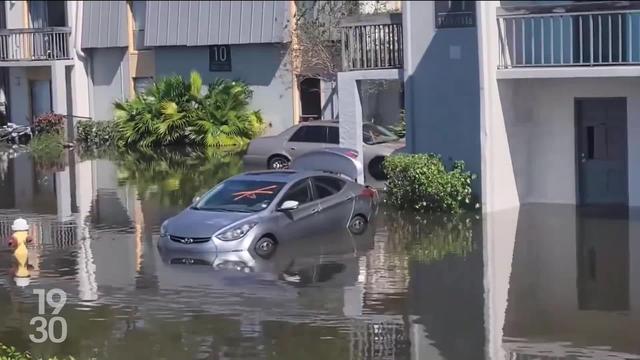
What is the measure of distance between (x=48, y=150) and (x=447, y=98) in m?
18.8

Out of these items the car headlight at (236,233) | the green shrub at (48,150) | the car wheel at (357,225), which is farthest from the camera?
the green shrub at (48,150)

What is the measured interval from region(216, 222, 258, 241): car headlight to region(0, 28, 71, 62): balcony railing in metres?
24.6

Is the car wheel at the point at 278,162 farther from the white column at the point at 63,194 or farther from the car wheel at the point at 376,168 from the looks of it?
the white column at the point at 63,194

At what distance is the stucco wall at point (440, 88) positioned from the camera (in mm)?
22781

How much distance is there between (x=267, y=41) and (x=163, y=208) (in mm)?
14257

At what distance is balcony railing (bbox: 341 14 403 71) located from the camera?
79.6 feet

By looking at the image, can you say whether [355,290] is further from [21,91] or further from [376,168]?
[21,91]

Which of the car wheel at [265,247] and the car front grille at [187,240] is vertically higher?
the car front grille at [187,240]

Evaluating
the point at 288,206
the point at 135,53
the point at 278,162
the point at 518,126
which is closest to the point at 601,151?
the point at 518,126

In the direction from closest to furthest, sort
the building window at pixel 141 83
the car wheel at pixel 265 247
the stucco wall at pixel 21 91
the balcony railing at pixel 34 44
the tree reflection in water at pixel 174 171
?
the car wheel at pixel 265 247, the tree reflection in water at pixel 174 171, the balcony railing at pixel 34 44, the building window at pixel 141 83, the stucco wall at pixel 21 91

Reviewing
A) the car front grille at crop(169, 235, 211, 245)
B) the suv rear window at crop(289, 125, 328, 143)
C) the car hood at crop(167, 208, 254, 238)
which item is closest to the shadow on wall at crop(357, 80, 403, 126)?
the suv rear window at crop(289, 125, 328, 143)

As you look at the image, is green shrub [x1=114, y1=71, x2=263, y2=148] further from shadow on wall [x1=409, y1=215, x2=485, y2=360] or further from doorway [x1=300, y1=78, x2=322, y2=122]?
shadow on wall [x1=409, y1=215, x2=485, y2=360]

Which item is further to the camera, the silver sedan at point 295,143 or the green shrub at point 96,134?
the green shrub at point 96,134

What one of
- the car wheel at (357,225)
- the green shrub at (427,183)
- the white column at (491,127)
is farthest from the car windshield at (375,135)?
the car wheel at (357,225)
